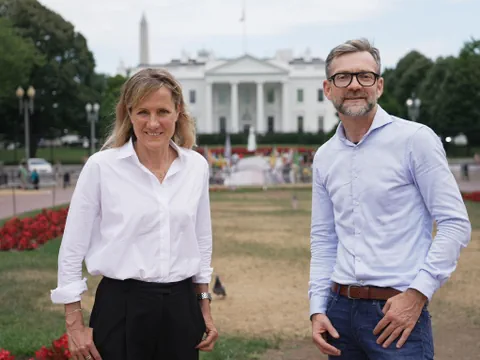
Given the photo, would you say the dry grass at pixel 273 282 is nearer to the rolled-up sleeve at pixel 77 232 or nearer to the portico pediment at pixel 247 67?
the rolled-up sleeve at pixel 77 232

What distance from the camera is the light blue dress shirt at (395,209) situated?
275cm

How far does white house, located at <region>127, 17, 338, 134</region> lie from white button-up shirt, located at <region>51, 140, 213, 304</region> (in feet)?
307

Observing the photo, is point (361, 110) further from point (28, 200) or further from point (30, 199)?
point (30, 199)

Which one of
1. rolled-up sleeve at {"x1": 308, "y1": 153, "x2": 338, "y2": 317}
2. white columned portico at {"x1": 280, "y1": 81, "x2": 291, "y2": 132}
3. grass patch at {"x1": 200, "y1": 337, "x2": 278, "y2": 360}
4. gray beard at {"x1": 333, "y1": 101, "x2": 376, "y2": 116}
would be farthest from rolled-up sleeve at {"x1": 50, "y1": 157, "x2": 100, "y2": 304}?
white columned portico at {"x1": 280, "y1": 81, "x2": 291, "y2": 132}

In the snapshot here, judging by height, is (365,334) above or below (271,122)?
above

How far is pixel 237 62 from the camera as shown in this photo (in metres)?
94.9

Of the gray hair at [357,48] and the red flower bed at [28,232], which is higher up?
the gray hair at [357,48]

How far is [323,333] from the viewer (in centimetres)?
300

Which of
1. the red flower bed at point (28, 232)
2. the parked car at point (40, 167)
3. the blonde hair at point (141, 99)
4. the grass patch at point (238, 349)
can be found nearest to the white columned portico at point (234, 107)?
the parked car at point (40, 167)

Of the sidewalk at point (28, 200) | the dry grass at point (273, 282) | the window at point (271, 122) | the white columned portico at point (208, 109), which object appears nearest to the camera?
the dry grass at point (273, 282)

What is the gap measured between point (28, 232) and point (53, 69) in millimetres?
44054

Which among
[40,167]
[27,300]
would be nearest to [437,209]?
[27,300]

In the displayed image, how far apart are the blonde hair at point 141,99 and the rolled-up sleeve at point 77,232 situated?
8.8 inches

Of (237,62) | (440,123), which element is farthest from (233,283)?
(237,62)
